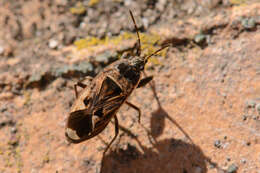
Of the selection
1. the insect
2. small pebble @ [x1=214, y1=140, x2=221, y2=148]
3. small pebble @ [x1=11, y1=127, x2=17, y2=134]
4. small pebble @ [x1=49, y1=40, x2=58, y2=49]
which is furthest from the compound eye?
small pebble @ [x1=214, y1=140, x2=221, y2=148]

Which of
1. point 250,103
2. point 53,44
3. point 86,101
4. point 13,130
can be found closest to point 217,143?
point 250,103

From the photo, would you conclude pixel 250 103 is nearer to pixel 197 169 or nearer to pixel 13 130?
pixel 197 169

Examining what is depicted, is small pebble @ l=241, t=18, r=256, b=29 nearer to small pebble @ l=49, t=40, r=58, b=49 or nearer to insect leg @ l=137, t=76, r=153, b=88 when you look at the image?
insect leg @ l=137, t=76, r=153, b=88

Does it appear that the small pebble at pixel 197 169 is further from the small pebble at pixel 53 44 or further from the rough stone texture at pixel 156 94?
the small pebble at pixel 53 44

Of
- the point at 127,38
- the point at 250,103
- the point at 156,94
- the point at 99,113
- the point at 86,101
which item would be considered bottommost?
the point at 250,103

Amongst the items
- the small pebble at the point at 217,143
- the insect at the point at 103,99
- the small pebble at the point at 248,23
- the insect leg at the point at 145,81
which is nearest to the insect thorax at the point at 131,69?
the insect at the point at 103,99

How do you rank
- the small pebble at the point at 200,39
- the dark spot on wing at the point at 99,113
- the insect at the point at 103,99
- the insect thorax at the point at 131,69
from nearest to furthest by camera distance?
the insect at the point at 103,99 < the dark spot on wing at the point at 99,113 < the insect thorax at the point at 131,69 < the small pebble at the point at 200,39
